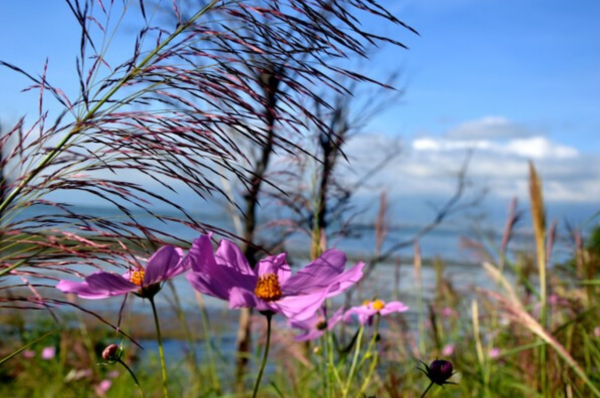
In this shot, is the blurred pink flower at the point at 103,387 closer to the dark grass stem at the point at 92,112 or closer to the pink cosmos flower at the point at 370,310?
the pink cosmos flower at the point at 370,310

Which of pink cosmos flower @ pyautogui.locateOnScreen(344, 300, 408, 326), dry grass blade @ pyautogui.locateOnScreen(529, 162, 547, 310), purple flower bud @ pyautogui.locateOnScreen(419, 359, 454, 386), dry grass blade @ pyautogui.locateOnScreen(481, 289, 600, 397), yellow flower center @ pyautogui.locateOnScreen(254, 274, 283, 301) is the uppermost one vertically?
dry grass blade @ pyautogui.locateOnScreen(529, 162, 547, 310)

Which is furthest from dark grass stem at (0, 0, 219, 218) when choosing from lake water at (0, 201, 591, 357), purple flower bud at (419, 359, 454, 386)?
purple flower bud at (419, 359, 454, 386)

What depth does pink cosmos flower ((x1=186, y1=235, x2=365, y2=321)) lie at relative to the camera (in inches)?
29.5

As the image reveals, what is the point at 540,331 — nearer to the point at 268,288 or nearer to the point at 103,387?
the point at 268,288

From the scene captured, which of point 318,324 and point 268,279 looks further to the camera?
point 318,324

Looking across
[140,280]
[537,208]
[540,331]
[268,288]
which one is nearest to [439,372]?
[268,288]

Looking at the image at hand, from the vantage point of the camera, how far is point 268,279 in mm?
872

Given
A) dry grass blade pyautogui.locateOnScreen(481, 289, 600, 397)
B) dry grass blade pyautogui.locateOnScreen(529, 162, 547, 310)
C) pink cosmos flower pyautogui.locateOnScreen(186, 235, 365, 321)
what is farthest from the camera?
dry grass blade pyautogui.locateOnScreen(529, 162, 547, 310)

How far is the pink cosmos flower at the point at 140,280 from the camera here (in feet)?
2.56

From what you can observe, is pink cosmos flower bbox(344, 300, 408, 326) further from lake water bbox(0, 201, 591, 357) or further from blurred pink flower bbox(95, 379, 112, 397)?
blurred pink flower bbox(95, 379, 112, 397)

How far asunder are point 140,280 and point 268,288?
0.16 metres

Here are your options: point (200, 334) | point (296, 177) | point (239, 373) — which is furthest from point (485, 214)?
point (200, 334)

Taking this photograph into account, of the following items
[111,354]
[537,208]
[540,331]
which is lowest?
[540,331]

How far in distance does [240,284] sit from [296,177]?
3.16 ft
